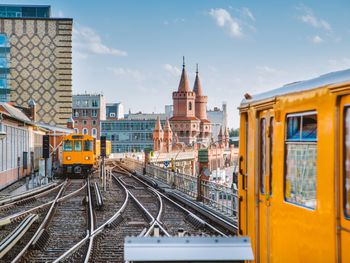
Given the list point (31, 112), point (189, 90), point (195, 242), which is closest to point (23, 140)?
point (31, 112)

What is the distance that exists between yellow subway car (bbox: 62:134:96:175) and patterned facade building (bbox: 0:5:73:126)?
12664mm

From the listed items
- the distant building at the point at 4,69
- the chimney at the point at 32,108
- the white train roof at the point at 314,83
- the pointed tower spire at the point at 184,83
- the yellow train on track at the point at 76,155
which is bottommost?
the yellow train on track at the point at 76,155

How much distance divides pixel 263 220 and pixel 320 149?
1.90 meters

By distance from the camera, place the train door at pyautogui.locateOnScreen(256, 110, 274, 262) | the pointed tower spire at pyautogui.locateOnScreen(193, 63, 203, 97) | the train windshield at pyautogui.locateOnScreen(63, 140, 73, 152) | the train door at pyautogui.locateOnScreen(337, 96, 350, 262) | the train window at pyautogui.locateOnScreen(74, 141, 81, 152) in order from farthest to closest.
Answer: the pointed tower spire at pyautogui.locateOnScreen(193, 63, 203, 97)
the train window at pyautogui.locateOnScreen(74, 141, 81, 152)
the train windshield at pyautogui.locateOnScreen(63, 140, 73, 152)
the train door at pyautogui.locateOnScreen(256, 110, 274, 262)
the train door at pyautogui.locateOnScreen(337, 96, 350, 262)

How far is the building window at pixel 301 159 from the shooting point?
5.76 m

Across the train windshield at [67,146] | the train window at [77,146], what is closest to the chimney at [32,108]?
the train windshield at [67,146]

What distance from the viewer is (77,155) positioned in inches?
1452

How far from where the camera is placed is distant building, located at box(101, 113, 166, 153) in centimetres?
11312

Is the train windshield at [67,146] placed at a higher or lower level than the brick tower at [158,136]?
lower

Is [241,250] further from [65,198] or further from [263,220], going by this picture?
[65,198]

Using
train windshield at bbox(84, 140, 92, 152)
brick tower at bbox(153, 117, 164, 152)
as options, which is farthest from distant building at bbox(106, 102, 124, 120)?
train windshield at bbox(84, 140, 92, 152)

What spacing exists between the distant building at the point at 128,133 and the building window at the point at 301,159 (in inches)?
4201

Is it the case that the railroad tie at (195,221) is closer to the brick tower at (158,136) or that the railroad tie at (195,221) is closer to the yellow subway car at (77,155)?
the yellow subway car at (77,155)

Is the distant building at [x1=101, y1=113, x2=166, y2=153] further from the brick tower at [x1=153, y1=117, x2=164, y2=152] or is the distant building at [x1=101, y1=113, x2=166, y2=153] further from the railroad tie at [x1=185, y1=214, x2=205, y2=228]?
the railroad tie at [x1=185, y1=214, x2=205, y2=228]
